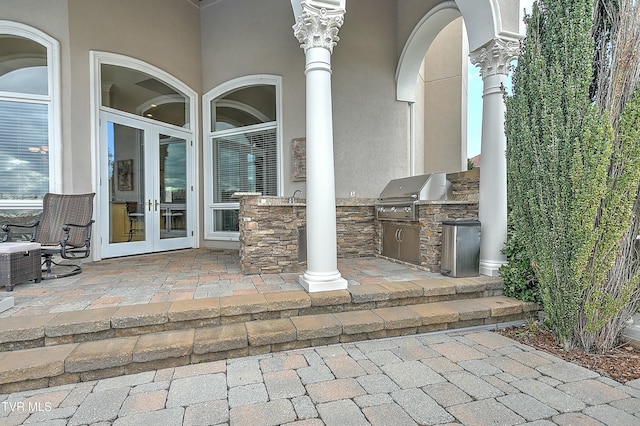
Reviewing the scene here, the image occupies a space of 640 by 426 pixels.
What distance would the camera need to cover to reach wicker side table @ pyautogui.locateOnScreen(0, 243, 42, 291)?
3.16m

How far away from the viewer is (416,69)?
19.3ft

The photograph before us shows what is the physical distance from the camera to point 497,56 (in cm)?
361

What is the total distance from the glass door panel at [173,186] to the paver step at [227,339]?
382 centimetres

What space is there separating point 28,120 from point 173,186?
216 centimetres

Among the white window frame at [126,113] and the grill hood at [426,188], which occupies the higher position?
the white window frame at [126,113]

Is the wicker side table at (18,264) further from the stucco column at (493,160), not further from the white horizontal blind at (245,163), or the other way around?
the stucco column at (493,160)

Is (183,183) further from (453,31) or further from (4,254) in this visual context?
(453,31)

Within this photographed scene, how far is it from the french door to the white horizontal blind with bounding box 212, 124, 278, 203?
0.53 meters

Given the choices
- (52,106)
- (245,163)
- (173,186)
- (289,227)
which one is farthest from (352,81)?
(52,106)

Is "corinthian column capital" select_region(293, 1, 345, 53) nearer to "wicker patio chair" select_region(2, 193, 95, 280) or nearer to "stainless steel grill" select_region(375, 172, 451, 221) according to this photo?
"stainless steel grill" select_region(375, 172, 451, 221)

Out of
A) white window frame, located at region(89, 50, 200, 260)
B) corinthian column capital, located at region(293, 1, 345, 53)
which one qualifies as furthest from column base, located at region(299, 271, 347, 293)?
white window frame, located at region(89, 50, 200, 260)

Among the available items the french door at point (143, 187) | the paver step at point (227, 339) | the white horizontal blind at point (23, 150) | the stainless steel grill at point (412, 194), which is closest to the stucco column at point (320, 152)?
the paver step at point (227, 339)

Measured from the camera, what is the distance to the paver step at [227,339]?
211cm

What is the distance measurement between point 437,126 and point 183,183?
5848 millimetres
